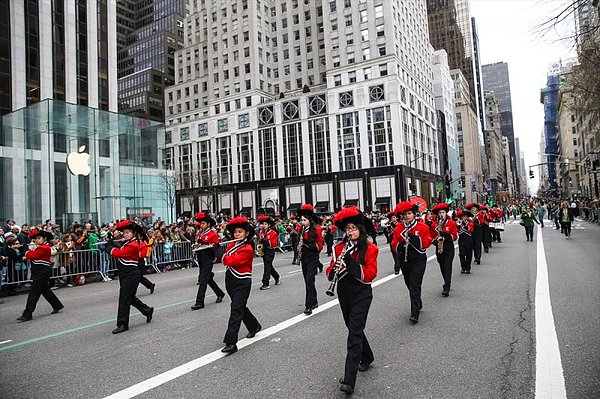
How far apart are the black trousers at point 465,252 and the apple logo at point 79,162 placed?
69.2 ft

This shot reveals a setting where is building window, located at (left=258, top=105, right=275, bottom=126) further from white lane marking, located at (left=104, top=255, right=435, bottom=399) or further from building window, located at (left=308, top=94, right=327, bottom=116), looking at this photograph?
white lane marking, located at (left=104, top=255, right=435, bottom=399)

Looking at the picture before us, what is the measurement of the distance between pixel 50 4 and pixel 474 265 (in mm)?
44449

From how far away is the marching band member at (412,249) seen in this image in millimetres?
6965

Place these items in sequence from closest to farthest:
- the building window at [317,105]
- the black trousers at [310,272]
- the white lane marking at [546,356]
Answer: the white lane marking at [546,356] → the black trousers at [310,272] → the building window at [317,105]

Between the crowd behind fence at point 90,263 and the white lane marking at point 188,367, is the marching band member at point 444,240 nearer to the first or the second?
the white lane marking at point 188,367

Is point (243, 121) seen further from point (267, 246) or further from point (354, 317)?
point (354, 317)

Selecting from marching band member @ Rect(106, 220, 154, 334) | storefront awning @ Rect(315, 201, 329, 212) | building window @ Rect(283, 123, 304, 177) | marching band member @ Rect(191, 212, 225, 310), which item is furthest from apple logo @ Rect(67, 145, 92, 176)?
building window @ Rect(283, 123, 304, 177)

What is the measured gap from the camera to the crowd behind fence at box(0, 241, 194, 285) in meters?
12.5

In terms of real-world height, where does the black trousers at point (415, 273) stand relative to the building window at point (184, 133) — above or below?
below

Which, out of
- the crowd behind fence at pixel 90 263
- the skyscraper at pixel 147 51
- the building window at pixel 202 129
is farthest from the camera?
the skyscraper at pixel 147 51

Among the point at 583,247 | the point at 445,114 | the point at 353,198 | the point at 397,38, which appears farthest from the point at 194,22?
the point at 583,247

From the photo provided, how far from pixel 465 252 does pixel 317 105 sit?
5596cm

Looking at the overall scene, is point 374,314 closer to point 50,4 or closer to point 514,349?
point 514,349

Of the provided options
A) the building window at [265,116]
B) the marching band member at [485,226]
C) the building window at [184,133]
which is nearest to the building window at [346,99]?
the building window at [265,116]
